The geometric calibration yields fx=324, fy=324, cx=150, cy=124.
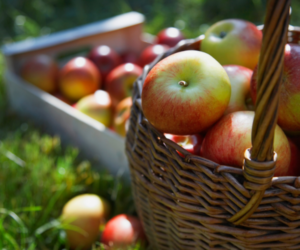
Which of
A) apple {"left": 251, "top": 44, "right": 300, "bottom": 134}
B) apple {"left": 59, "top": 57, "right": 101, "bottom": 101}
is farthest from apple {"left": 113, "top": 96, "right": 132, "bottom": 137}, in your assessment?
apple {"left": 251, "top": 44, "right": 300, "bottom": 134}

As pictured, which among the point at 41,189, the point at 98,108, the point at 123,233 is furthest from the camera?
the point at 98,108

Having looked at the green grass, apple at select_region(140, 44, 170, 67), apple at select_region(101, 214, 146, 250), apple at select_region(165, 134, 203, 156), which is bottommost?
the green grass

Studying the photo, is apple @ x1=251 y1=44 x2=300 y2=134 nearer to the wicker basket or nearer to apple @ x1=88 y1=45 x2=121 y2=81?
the wicker basket

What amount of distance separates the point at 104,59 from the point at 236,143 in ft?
4.25

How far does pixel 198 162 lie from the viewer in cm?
62

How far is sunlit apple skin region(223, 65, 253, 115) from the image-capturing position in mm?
829

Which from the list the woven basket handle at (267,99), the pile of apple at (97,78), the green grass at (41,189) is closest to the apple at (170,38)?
the pile of apple at (97,78)

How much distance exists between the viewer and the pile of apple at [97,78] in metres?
1.50

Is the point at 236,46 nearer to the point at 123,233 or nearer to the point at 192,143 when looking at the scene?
the point at 192,143

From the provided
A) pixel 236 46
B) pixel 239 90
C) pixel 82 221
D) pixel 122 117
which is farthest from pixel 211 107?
pixel 122 117

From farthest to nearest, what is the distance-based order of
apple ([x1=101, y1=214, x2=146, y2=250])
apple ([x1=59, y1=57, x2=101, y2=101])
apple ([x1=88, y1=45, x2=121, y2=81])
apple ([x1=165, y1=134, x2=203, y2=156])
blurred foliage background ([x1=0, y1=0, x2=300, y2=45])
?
blurred foliage background ([x1=0, y1=0, x2=300, y2=45]) < apple ([x1=88, y1=45, x2=121, y2=81]) < apple ([x1=59, y1=57, x2=101, y2=101]) < apple ([x1=101, y1=214, x2=146, y2=250]) < apple ([x1=165, y1=134, x2=203, y2=156])

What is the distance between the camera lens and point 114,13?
124 inches

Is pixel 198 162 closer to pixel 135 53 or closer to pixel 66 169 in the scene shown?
pixel 66 169

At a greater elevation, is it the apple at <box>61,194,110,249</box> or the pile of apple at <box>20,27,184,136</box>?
the pile of apple at <box>20,27,184,136</box>
